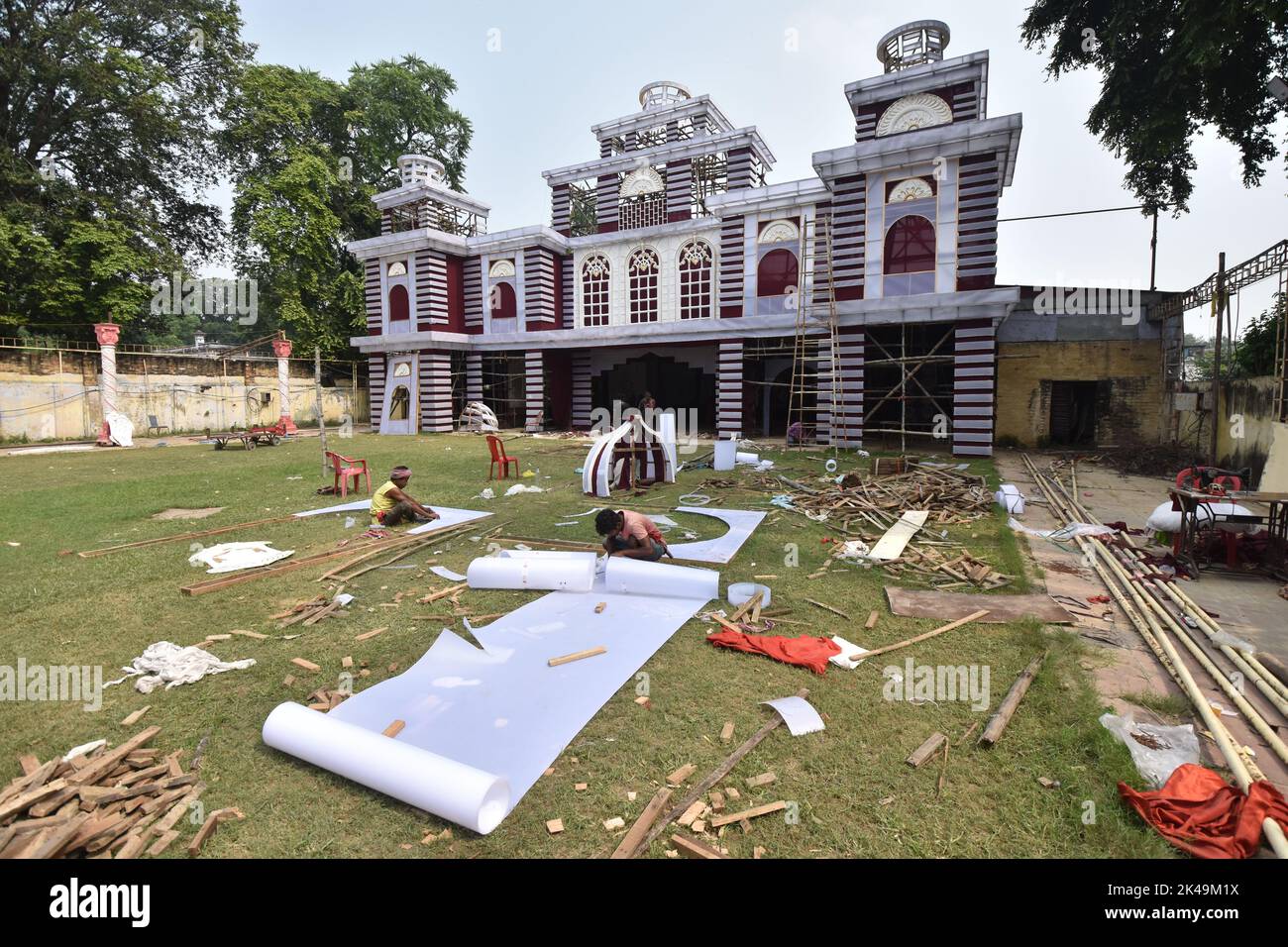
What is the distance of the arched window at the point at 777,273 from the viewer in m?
20.7

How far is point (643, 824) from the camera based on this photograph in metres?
3.29

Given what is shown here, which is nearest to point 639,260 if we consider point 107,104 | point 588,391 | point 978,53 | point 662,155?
point 662,155

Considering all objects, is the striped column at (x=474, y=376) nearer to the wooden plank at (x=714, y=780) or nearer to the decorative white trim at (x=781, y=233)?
the decorative white trim at (x=781, y=233)

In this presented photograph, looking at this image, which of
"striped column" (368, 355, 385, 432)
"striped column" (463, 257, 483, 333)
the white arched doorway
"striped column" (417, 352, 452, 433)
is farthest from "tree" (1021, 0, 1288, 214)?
"striped column" (368, 355, 385, 432)

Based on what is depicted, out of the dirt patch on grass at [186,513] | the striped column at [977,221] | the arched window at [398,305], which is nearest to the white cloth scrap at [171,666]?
the dirt patch on grass at [186,513]

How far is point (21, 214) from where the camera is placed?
23062 mm

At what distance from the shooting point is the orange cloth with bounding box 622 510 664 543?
25.5 ft

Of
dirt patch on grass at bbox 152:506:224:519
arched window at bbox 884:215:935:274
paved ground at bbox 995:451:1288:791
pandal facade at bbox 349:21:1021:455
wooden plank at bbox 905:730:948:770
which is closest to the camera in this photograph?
wooden plank at bbox 905:730:948:770

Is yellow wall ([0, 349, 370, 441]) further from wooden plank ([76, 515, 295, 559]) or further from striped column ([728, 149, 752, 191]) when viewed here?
striped column ([728, 149, 752, 191])

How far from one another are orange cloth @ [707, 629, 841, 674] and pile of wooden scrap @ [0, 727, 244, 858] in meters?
3.77

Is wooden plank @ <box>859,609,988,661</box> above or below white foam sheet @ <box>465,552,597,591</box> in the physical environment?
below

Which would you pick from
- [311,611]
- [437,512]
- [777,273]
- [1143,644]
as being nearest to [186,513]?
[437,512]

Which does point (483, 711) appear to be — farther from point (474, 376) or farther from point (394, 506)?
point (474, 376)
